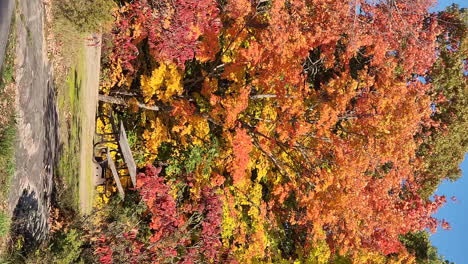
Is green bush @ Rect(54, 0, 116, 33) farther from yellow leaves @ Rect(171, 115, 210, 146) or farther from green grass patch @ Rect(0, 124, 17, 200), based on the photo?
yellow leaves @ Rect(171, 115, 210, 146)

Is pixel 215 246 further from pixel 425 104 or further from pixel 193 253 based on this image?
pixel 425 104

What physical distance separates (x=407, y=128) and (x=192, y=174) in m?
8.73

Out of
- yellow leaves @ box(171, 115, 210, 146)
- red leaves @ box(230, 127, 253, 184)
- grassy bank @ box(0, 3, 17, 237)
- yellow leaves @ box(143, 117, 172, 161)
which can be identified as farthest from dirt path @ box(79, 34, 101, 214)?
red leaves @ box(230, 127, 253, 184)

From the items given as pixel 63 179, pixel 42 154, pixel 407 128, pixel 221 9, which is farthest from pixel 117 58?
pixel 407 128

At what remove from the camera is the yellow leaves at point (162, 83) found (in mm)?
16219

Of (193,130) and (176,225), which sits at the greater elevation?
(193,130)

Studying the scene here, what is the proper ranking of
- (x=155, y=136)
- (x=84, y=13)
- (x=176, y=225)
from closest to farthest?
(x=84, y=13) → (x=176, y=225) → (x=155, y=136)

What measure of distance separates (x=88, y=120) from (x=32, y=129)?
490 cm

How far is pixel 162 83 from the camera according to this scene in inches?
677

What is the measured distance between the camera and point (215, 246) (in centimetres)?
1739

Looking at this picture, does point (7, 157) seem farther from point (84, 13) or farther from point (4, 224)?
point (84, 13)

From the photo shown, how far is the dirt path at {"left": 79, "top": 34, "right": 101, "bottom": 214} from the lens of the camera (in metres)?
12.9

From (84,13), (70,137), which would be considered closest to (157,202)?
(70,137)

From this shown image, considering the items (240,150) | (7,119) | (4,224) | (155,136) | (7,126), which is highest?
(155,136)
